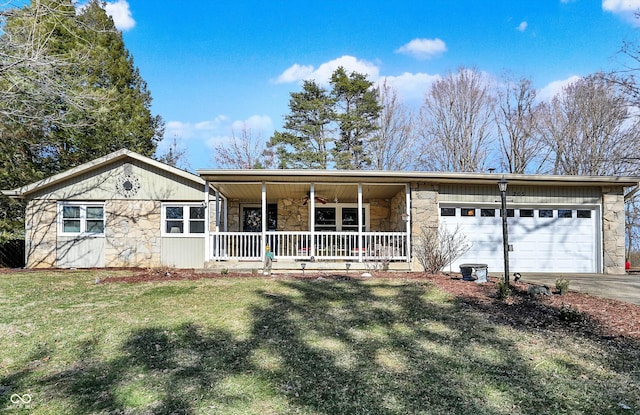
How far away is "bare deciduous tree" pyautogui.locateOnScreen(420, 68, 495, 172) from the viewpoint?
21609 mm

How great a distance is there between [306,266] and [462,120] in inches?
637

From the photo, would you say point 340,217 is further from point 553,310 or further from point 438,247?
point 553,310

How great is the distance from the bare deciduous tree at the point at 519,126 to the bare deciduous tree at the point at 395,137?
5239 mm

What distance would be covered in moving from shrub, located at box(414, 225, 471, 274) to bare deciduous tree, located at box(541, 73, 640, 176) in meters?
13.1

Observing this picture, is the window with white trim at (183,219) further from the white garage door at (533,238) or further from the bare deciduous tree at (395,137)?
the bare deciduous tree at (395,137)

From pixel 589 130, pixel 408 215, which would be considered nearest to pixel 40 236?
pixel 408 215

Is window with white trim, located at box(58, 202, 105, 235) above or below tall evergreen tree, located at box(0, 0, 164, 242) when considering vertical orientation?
below

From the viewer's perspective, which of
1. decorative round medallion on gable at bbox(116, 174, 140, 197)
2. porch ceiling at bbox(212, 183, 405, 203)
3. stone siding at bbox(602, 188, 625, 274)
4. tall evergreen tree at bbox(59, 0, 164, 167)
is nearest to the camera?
stone siding at bbox(602, 188, 625, 274)

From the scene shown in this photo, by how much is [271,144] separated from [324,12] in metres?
10.4

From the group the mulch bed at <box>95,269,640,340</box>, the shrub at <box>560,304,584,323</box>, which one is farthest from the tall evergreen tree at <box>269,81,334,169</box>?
the shrub at <box>560,304,584,323</box>

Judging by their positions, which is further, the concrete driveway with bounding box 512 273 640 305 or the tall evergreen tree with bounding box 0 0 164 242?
the tall evergreen tree with bounding box 0 0 164 242

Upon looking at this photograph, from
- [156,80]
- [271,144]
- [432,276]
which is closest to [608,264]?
[432,276]

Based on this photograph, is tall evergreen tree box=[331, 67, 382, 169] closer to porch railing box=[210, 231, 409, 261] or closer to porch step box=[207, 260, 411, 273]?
porch railing box=[210, 231, 409, 261]

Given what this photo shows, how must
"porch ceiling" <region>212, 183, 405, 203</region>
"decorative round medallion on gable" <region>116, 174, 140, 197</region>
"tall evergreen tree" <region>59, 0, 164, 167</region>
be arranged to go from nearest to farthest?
"porch ceiling" <region>212, 183, 405, 203</region>, "decorative round medallion on gable" <region>116, 174, 140, 197</region>, "tall evergreen tree" <region>59, 0, 164, 167</region>
